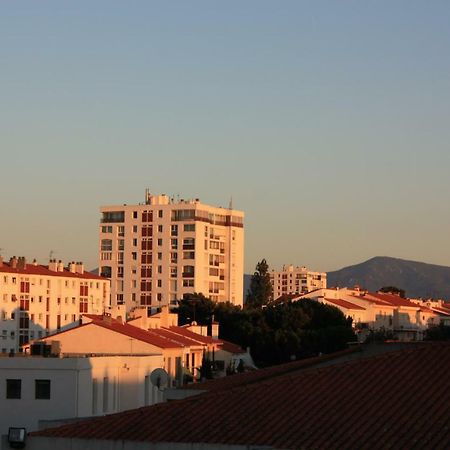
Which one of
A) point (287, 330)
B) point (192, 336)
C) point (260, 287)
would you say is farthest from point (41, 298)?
point (192, 336)

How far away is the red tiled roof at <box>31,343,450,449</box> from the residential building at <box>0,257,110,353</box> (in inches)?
5254

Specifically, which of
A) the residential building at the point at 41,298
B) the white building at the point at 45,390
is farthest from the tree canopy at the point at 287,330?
the white building at the point at 45,390

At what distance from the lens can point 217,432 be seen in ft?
76.2

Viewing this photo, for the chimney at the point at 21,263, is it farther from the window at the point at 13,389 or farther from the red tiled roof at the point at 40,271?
the window at the point at 13,389

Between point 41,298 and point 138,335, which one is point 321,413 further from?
point 41,298

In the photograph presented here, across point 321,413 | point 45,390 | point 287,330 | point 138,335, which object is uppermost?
point 287,330

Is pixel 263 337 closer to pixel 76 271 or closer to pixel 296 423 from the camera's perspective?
pixel 76 271

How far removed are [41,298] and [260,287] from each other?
1282 inches

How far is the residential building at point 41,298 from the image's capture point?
538ft

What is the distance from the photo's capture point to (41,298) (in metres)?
171

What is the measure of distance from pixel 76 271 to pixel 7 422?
13357cm

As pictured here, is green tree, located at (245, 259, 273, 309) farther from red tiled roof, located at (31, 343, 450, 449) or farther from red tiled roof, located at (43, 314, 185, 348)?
red tiled roof, located at (31, 343, 450, 449)

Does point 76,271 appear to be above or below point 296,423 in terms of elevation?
above

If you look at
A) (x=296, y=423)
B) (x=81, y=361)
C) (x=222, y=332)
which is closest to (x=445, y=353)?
(x=296, y=423)
